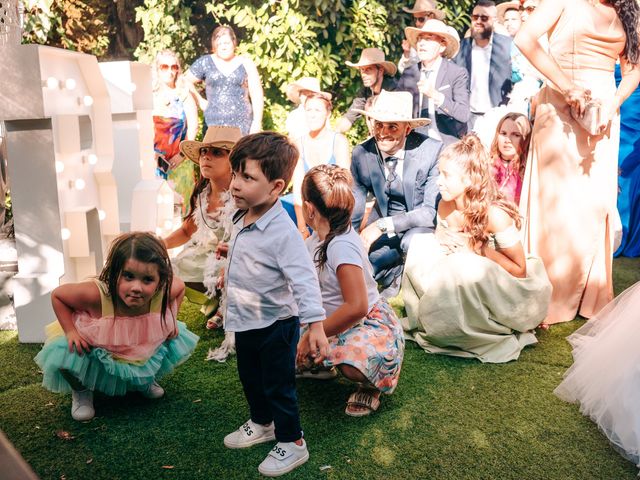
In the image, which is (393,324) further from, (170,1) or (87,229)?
(170,1)

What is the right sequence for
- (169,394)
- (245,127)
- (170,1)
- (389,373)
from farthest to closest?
1. (170,1)
2. (245,127)
3. (169,394)
4. (389,373)

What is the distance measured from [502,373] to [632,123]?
3392 millimetres

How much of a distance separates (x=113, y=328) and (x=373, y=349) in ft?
3.65

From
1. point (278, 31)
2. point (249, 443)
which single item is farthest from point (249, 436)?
point (278, 31)

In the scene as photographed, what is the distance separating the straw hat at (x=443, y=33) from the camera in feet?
18.8

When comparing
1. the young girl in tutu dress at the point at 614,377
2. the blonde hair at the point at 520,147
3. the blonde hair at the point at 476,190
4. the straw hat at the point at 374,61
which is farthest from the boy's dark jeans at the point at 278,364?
the straw hat at the point at 374,61

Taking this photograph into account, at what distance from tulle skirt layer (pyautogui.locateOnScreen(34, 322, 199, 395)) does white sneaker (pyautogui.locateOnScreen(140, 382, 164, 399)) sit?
0.34 feet

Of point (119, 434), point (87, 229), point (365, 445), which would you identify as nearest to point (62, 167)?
point (87, 229)

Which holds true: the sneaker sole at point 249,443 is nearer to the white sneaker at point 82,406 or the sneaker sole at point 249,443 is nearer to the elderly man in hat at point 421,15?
the white sneaker at point 82,406

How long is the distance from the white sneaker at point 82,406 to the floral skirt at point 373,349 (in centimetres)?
105

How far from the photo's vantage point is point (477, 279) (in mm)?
3516

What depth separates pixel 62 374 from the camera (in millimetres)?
2801

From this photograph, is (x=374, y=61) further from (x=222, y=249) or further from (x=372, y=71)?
(x=222, y=249)

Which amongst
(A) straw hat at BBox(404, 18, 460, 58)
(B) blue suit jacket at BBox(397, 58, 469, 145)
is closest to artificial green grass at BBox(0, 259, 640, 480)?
(B) blue suit jacket at BBox(397, 58, 469, 145)
